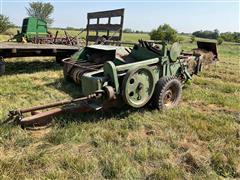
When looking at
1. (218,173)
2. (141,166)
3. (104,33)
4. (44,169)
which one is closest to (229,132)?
(218,173)

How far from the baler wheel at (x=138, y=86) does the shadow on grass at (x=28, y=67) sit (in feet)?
15.1

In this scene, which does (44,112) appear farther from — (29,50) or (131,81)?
(29,50)

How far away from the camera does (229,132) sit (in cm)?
415

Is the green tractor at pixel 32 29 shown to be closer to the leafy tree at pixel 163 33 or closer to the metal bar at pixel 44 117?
the metal bar at pixel 44 117

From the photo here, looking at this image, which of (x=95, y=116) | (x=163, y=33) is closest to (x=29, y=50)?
(x=95, y=116)

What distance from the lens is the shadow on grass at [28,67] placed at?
8.21m

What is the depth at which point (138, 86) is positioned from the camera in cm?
440

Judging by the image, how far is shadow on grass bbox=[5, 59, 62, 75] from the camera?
8206mm

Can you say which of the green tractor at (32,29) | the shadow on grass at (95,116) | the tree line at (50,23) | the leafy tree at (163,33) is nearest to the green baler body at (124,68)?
the shadow on grass at (95,116)

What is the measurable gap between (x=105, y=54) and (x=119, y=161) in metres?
3.66

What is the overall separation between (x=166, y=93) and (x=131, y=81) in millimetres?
930

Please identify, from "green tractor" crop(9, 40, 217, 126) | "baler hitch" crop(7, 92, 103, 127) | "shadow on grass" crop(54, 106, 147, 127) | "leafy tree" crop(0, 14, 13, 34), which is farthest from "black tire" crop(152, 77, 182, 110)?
"leafy tree" crop(0, 14, 13, 34)

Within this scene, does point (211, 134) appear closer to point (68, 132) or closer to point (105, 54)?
point (68, 132)

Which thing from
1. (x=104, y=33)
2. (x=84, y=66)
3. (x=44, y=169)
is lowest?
(x=44, y=169)
